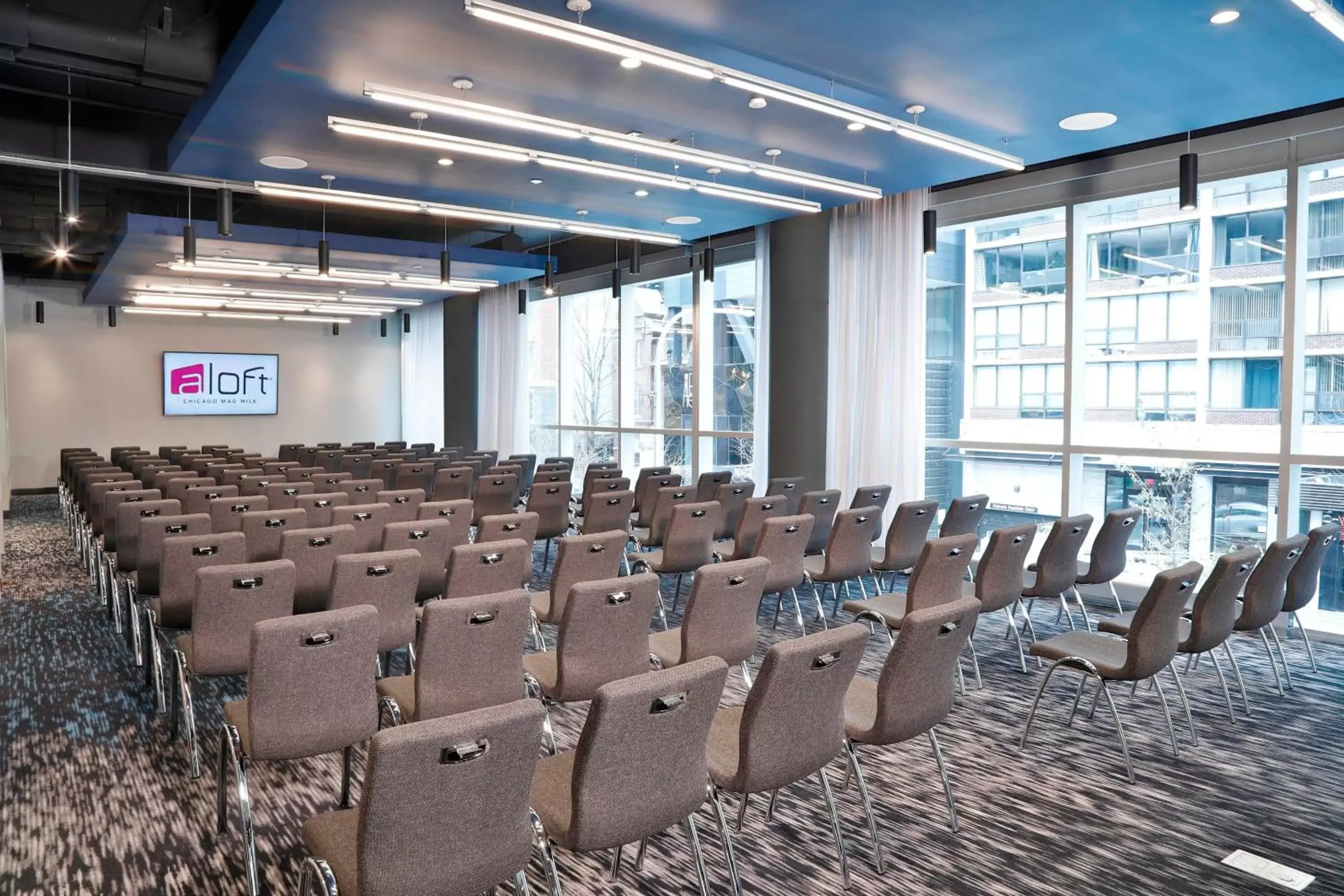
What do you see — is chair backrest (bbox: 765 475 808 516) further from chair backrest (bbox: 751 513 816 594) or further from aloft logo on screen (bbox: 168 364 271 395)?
aloft logo on screen (bbox: 168 364 271 395)

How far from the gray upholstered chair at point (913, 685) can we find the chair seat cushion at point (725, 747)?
0.41 meters

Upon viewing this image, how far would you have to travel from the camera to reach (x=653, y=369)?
42.7 ft

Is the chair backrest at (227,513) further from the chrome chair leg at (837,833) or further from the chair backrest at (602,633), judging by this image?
the chrome chair leg at (837,833)

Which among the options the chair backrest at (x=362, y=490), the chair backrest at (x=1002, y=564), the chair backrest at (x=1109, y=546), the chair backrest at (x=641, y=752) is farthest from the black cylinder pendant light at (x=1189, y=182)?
the chair backrest at (x=362, y=490)

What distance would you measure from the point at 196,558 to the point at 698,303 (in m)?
8.25

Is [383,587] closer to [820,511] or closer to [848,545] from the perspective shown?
[848,545]

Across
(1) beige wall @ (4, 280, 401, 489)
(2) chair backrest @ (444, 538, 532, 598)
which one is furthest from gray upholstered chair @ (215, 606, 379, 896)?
(1) beige wall @ (4, 280, 401, 489)

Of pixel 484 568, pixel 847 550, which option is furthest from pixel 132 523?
pixel 847 550

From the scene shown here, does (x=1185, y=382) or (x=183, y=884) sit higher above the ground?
(x=1185, y=382)

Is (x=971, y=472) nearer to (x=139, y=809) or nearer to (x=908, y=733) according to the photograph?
(x=908, y=733)

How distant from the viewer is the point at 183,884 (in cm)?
293

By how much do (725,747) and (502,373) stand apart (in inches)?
535

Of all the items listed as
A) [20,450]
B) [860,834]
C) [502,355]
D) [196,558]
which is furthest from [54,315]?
[860,834]

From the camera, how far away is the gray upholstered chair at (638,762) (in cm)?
219
